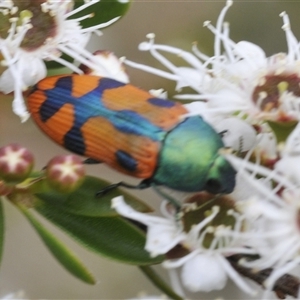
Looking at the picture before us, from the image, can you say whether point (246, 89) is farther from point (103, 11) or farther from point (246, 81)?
point (103, 11)

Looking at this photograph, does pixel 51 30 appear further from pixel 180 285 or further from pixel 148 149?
pixel 180 285

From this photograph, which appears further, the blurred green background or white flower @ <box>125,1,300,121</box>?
the blurred green background

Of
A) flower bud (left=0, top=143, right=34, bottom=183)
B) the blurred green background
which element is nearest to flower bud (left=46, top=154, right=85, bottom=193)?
flower bud (left=0, top=143, right=34, bottom=183)

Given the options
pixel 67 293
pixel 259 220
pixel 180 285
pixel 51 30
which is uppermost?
pixel 51 30

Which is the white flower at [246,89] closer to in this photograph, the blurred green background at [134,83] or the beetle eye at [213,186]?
the beetle eye at [213,186]

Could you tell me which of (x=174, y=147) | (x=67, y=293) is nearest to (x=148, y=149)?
(x=174, y=147)

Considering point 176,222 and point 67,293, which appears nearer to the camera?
point 176,222

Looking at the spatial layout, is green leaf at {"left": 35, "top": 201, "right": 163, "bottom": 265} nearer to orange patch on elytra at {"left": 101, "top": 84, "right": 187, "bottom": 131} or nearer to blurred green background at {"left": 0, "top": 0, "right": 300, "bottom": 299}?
orange patch on elytra at {"left": 101, "top": 84, "right": 187, "bottom": 131}
